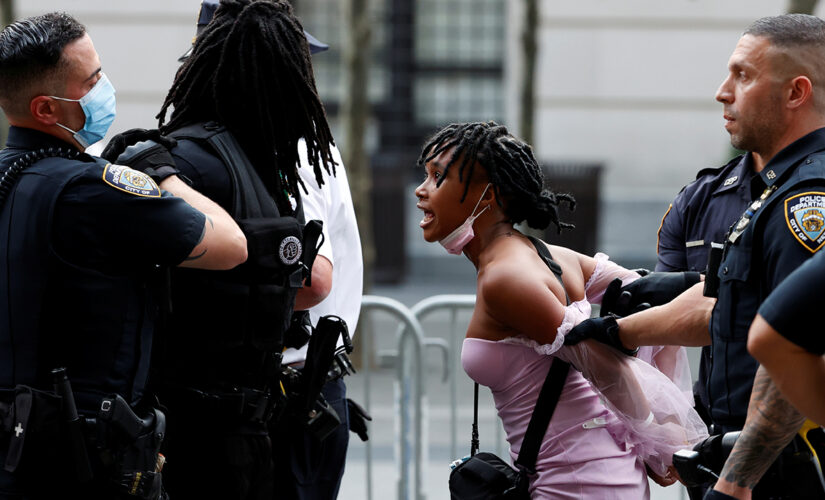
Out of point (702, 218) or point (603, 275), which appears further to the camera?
point (702, 218)

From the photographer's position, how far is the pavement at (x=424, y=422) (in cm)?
561

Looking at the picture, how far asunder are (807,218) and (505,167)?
880 millimetres

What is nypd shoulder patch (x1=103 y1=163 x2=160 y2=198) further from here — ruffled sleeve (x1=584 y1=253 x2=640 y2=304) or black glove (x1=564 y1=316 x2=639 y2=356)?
ruffled sleeve (x1=584 y1=253 x2=640 y2=304)

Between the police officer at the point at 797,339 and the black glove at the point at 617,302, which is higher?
the police officer at the point at 797,339

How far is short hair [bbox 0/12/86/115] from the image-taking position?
9.00ft

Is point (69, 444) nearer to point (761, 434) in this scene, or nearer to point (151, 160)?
point (151, 160)

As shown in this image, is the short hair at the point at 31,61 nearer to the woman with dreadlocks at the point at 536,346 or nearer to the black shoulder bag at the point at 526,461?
the woman with dreadlocks at the point at 536,346

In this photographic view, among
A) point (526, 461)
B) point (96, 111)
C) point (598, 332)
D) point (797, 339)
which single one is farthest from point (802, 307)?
point (96, 111)

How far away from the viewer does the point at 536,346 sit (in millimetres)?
2998

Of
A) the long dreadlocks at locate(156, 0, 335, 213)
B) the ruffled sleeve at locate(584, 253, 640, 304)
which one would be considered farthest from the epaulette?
the long dreadlocks at locate(156, 0, 335, 213)

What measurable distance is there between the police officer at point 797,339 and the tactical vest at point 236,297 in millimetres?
1365

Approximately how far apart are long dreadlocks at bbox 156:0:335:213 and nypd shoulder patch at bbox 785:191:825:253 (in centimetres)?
142

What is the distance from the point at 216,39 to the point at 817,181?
1.74 metres

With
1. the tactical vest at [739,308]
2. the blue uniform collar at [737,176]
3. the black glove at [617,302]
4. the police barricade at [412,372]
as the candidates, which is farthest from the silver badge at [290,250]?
the police barricade at [412,372]
